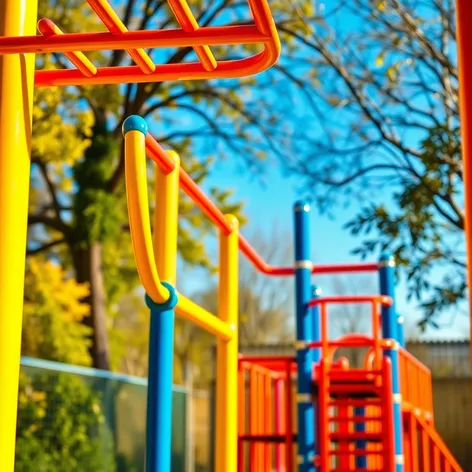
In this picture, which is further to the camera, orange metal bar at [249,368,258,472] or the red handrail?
orange metal bar at [249,368,258,472]

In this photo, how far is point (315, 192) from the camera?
39.3ft

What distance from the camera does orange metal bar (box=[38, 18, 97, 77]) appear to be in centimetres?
205

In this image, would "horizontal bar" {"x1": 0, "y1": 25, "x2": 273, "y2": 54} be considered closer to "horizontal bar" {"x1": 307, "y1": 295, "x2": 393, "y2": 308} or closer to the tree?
"horizontal bar" {"x1": 307, "y1": 295, "x2": 393, "y2": 308}

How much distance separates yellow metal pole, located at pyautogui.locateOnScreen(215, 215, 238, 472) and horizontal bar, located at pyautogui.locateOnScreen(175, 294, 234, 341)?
7cm

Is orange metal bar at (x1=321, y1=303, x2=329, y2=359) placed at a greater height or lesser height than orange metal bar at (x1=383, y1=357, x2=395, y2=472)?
greater

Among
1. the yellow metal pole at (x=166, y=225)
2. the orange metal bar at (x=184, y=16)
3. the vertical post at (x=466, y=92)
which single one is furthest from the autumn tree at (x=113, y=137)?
the vertical post at (x=466, y=92)

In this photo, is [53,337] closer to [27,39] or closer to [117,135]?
[117,135]

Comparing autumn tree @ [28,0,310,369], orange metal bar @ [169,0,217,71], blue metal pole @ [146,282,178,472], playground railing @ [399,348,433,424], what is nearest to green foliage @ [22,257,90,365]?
autumn tree @ [28,0,310,369]

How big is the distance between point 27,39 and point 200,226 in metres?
12.5

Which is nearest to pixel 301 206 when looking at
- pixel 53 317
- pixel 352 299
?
pixel 352 299

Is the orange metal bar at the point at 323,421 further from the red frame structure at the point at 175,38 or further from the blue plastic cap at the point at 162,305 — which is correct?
the red frame structure at the point at 175,38

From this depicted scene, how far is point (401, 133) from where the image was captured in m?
11.8

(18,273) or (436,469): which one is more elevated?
(18,273)

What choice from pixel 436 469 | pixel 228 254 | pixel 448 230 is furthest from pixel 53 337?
pixel 228 254
